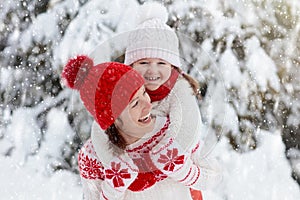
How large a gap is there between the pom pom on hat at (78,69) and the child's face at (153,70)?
0.28 ft

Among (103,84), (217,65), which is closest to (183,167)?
(103,84)

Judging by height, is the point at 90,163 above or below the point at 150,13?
below

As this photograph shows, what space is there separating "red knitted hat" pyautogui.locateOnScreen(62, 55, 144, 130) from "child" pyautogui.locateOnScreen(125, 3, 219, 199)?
1.6 inches

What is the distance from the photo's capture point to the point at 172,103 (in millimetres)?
814

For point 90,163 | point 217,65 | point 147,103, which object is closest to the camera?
point 147,103

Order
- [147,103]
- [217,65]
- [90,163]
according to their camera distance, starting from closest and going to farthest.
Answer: [147,103], [90,163], [217,65]

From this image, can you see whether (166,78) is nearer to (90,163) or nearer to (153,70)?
(153,70)

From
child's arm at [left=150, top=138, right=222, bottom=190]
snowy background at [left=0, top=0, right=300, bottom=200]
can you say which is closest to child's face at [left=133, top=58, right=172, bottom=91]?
child's arm at [left=150, top=138, right=222, bottom=190]

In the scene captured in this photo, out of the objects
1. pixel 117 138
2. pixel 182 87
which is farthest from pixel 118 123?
pixel 182 87

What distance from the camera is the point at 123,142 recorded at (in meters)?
0.80

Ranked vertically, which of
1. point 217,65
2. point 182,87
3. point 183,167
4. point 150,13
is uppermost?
point 150,13

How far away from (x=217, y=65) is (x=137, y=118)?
1.05 meters

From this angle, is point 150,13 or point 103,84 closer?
point 103,84

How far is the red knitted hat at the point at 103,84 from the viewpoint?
751 millimetres
